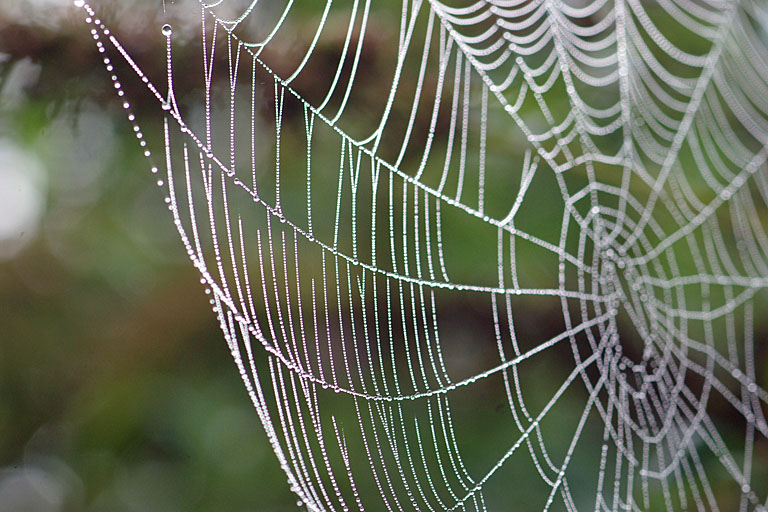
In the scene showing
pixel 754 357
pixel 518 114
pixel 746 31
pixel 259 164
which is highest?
pixel 746 31

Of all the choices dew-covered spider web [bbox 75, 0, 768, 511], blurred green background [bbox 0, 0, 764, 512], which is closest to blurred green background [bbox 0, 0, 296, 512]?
blurred green background [bbox 0, 0, 764, 512]

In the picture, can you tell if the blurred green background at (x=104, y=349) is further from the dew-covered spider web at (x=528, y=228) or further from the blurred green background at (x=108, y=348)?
the dew-covered spider web at (x=528, y=228)

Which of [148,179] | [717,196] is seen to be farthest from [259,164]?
[717,196]

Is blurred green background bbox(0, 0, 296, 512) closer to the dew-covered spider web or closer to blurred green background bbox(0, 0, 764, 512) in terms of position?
blurred green background bbox(0, 0, 764, 512)

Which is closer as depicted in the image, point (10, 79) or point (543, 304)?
point (10, 79)

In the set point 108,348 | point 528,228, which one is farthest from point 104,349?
point 528,228

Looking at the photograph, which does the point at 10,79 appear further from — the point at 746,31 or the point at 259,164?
the point at 746,31

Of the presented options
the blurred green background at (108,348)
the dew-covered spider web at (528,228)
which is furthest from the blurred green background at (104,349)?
the dew-covered spider web at (528,228)

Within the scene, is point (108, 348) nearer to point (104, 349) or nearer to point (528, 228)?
point (104, 349)

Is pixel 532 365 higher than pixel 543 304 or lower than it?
lower
